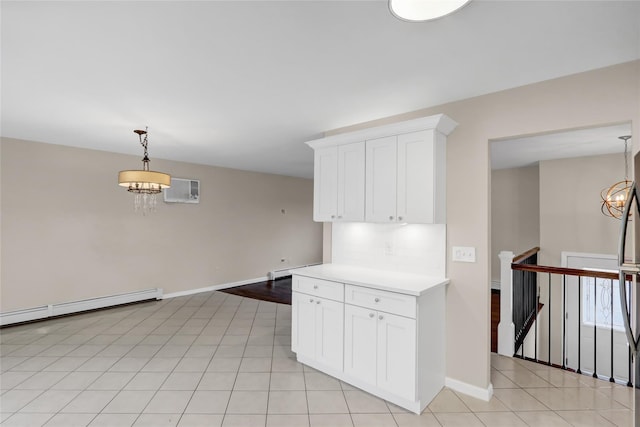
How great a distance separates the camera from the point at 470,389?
2.50 m

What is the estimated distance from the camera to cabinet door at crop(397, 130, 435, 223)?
2.48 metres

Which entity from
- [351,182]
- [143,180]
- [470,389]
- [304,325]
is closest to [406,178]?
[351,182]

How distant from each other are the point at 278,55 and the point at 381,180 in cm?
136

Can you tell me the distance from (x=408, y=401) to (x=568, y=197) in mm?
4734

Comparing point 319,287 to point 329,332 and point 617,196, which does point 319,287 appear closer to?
point 329,332

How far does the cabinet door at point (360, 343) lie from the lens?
244cm

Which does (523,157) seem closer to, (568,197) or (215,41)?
(568,197)

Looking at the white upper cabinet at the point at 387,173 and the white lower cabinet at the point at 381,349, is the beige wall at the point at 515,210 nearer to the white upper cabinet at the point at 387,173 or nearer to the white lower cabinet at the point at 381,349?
the white upper cabinet at the point at 387,173

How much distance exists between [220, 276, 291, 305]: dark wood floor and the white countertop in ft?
7.86

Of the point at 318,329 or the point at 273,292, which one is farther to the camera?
the point at 273,292

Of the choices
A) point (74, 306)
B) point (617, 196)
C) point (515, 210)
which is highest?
point (617, 196)

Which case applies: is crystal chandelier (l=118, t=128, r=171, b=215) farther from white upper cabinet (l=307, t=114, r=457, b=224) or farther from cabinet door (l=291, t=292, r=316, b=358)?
cabinet door (l=291, t=292, r=316, b=358)

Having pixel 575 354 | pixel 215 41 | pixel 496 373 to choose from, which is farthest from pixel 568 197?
pixel 215 41

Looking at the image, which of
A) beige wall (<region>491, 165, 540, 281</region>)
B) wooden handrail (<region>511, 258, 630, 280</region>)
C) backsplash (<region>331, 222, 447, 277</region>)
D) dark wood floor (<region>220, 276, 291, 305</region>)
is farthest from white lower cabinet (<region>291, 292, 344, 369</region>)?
beige wall (<region>491, 165, 540, 281</region>)
